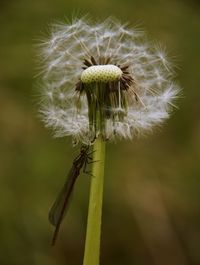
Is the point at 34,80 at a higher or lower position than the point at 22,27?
lower

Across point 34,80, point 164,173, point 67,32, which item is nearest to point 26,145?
point 34,80

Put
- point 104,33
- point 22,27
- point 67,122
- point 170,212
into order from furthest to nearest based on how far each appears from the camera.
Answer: point 22,27 < point 170,212 < point 104,33 < point 67,122

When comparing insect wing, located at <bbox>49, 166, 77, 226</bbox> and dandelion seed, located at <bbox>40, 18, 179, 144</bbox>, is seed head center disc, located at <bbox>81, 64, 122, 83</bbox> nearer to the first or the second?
dandelion seed, located at <bbox>40, 18, 179, 144</bbox>

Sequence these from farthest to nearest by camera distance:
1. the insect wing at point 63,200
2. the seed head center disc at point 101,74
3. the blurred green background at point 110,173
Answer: the blurred green background at point 110,173, the insect wing at point 63,200, the seed head center disc at point 101,74

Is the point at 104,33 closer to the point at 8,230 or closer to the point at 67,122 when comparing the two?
the point at 67,122

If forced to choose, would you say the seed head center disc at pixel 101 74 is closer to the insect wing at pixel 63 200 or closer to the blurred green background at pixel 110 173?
the insect wing at pixel 63 200

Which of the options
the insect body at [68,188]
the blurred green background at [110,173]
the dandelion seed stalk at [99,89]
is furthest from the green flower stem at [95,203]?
the blurred green background at [110,173]

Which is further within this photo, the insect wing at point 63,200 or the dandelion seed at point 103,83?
the insect wing at point 63,200

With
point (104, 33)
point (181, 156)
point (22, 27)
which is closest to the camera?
point (104, 33)
